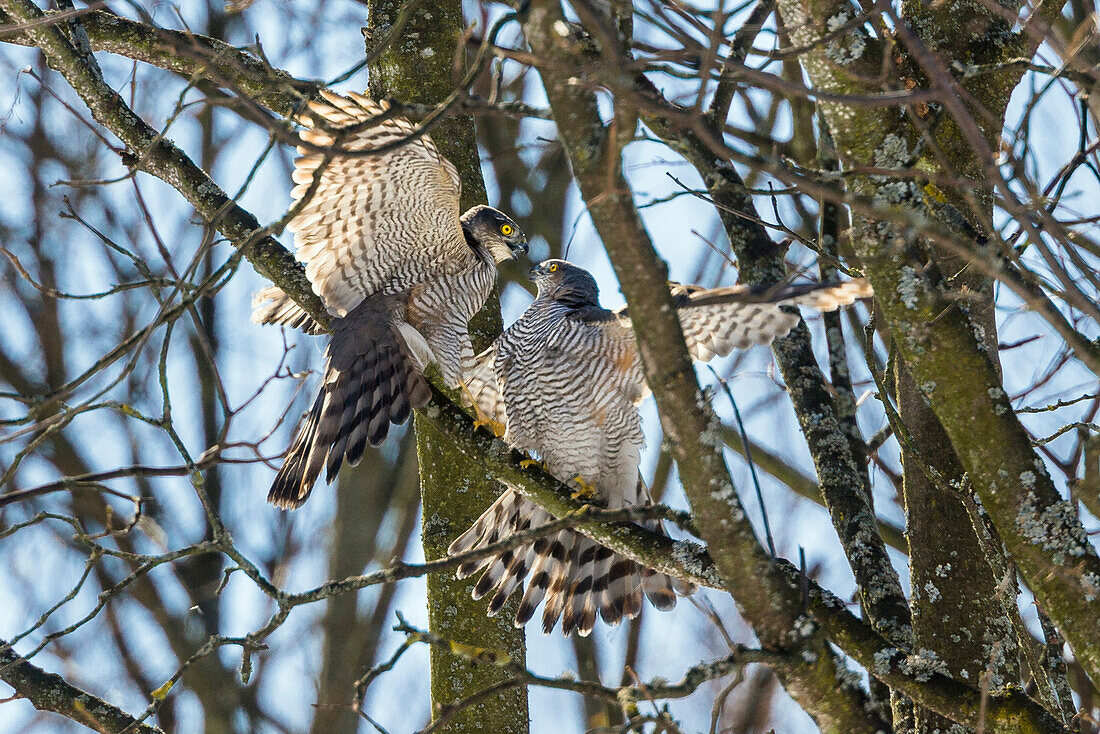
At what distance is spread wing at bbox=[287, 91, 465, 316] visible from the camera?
13.6ft

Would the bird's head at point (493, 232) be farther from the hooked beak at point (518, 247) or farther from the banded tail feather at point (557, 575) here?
the banded tail feather at point (557, 575)

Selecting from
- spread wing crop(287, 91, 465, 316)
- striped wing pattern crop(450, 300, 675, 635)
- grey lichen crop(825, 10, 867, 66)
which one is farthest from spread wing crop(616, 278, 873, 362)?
spread wing crop(287, 91, 465, 316)

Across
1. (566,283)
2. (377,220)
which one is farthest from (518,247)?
(377,220)

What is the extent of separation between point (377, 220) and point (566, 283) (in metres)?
1.05

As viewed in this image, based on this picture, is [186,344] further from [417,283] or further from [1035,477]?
[1035,477]

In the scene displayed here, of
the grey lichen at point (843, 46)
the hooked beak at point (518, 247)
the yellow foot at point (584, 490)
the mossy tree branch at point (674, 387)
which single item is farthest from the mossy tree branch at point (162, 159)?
the grey lichen at point (843, 46)

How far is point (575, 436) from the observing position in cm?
458

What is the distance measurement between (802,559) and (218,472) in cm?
794

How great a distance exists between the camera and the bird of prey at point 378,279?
13.1 feet

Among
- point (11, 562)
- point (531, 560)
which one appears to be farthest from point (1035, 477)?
point (11, 562)

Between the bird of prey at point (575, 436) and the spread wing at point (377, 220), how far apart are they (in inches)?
21.3

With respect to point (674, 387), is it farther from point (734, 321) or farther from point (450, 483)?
point (450, 483)

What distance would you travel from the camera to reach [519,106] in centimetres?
287

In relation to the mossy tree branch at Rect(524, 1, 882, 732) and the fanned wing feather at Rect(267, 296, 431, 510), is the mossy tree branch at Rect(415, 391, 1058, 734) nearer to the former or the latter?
the mossy tree branch at Rect(524, 1, 882, 732)
